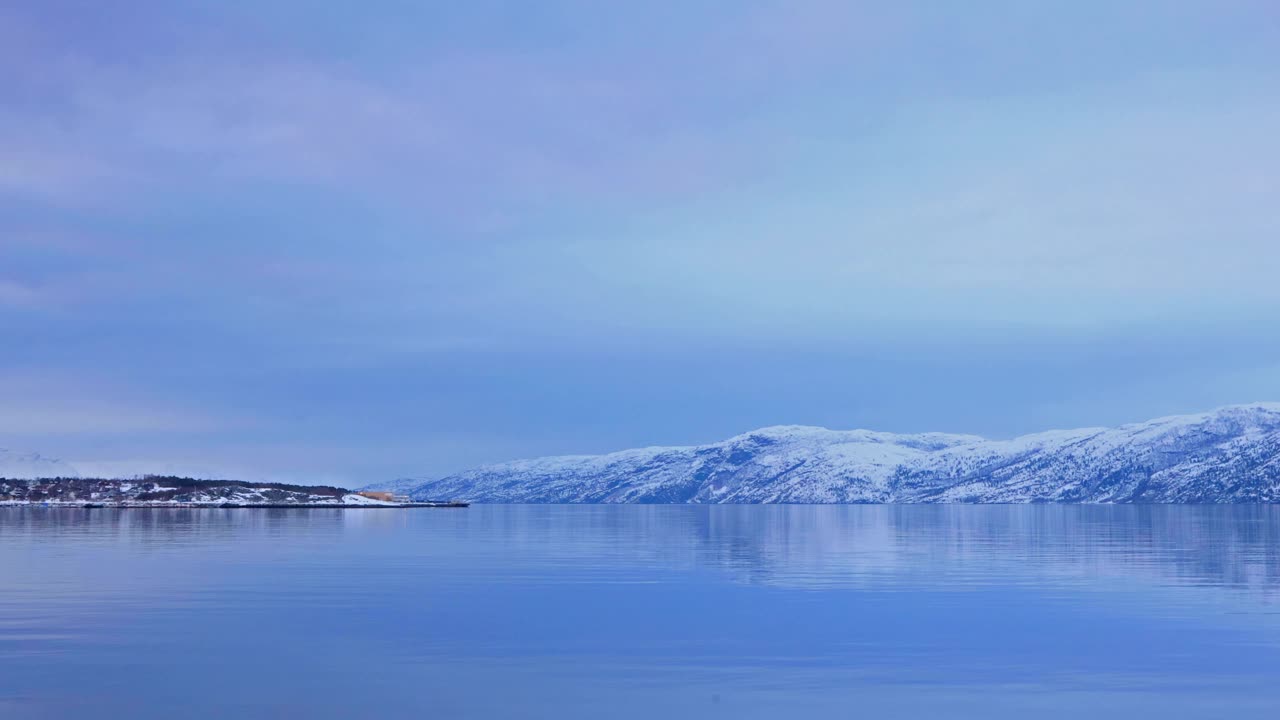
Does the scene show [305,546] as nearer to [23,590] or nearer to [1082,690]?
[23,590]

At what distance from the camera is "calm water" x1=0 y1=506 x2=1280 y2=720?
33.7m

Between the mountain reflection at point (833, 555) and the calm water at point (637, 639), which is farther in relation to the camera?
the mountain reflection at point (833, 555)

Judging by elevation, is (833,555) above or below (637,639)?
below

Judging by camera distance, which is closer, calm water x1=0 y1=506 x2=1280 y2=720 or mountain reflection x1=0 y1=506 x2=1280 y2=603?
calm water x1=0 y1=506 x2=1280 y2=720

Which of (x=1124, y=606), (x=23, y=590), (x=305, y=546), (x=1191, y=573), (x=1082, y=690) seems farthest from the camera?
(x=305, y=546)

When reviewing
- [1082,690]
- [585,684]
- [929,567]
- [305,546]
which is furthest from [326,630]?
[305,546]

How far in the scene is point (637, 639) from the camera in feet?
151

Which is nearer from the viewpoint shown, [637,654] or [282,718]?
[282,718]

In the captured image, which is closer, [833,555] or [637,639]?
[637,639]

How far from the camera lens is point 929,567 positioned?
3337 inches

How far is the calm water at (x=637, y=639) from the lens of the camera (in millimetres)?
33719

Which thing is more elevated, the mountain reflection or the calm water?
the calm water

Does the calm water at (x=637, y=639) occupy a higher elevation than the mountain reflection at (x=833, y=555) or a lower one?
higher

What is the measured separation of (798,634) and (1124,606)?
1907 centimetres
